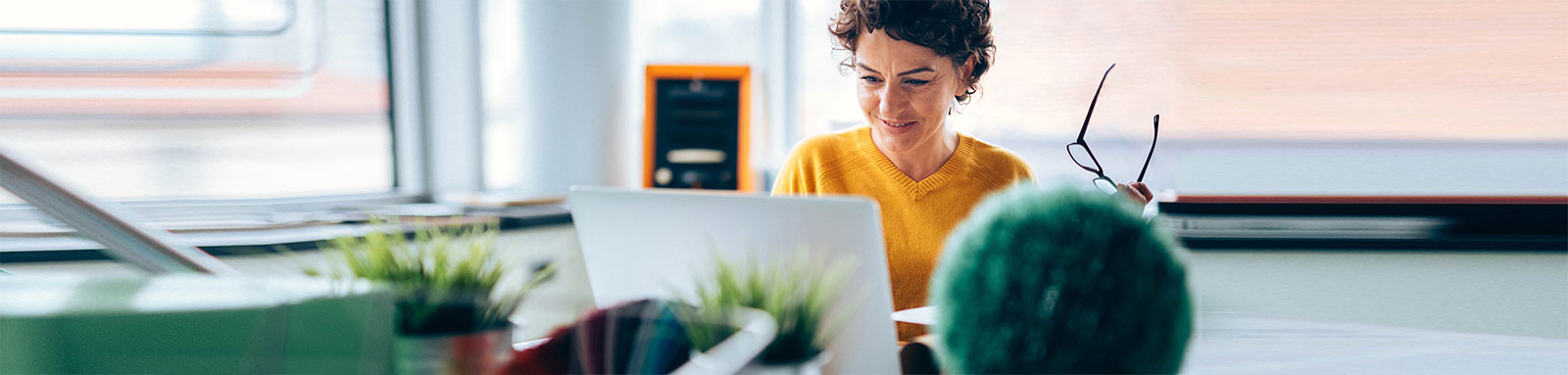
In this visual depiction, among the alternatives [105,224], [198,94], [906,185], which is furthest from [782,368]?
[198,94]

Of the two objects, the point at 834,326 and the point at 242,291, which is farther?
the point at 242,291

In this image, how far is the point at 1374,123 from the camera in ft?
7.03

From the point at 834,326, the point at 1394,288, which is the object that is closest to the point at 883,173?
the point at 834,326

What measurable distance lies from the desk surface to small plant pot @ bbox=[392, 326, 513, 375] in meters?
0.51

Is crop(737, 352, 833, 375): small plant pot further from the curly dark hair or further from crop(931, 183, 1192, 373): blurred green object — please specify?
the curly dark hair

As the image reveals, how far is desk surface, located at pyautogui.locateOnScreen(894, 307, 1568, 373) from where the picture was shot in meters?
1.11

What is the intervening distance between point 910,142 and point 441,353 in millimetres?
943

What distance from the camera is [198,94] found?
2.01 m

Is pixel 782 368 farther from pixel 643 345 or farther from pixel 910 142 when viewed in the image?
pixel 910 142

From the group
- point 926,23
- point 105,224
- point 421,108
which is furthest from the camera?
point 421,108

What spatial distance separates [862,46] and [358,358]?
925 millimetres

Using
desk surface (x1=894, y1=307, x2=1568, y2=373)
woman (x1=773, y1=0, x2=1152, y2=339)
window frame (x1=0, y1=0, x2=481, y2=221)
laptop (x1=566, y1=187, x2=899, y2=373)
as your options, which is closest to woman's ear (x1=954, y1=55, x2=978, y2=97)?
woman (x1=773, y1=0, x2=1152, y2=339)

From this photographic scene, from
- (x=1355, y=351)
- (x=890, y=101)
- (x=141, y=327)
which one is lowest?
(x=1355, y=351)

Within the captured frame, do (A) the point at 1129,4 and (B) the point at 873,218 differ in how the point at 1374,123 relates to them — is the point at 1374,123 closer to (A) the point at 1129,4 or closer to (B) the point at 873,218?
(A) the point at 1129,4
